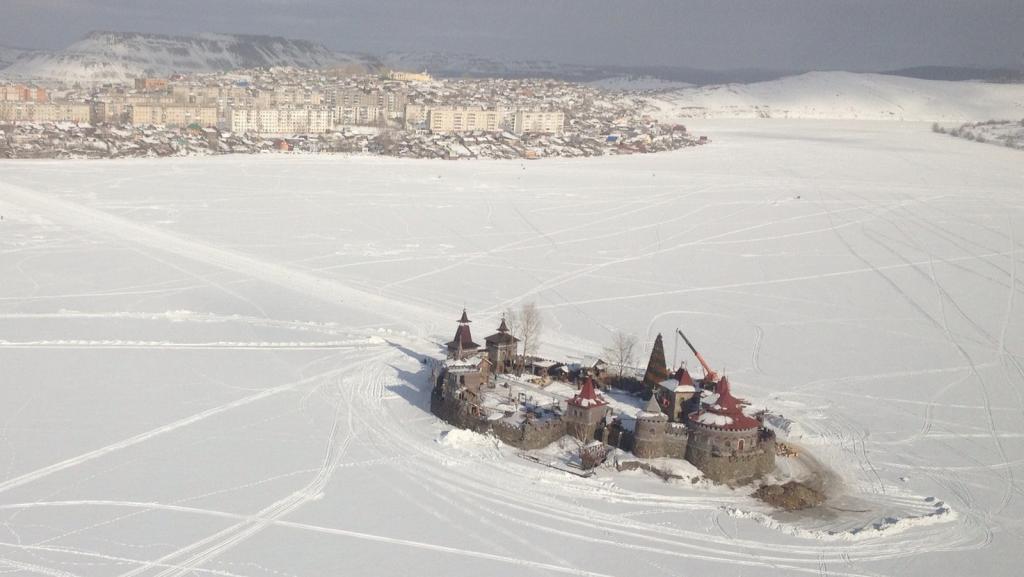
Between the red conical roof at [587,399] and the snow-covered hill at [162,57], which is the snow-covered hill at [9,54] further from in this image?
the red conical roof at [587,399]

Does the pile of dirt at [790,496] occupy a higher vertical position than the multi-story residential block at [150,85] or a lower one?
lower

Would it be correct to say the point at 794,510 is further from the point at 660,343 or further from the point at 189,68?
the point at 189,68

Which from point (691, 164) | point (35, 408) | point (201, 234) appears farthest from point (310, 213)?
point (691, 164)

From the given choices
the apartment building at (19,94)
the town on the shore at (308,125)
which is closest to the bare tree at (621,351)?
the town on the shore at (308,125)

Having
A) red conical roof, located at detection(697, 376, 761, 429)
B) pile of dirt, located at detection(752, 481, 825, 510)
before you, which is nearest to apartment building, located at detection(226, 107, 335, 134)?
red conical roof, located at detection(697, 376, 761, 429)

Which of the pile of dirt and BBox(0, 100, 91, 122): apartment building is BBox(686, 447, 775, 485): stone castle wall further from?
BBox(0, 100, 91, 122): apartment building
